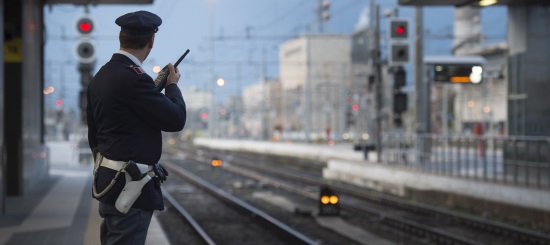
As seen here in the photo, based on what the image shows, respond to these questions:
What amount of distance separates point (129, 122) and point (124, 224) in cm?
48

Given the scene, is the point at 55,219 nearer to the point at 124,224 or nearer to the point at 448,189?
the point at 448,189

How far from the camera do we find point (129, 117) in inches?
159

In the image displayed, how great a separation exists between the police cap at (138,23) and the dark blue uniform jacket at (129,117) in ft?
0.46

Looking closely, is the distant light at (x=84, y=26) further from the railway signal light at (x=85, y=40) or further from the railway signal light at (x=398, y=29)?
the railway signal light at (x=398, y=29)

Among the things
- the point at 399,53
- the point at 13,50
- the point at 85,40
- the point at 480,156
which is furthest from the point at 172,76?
the point at 399,53

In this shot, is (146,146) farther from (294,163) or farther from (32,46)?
(294,163)

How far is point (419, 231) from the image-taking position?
13.7m

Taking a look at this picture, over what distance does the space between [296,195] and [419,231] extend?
7.99 m

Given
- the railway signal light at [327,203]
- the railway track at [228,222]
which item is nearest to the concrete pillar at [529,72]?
the railway signal light at [327,203]

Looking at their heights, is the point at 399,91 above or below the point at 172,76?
above

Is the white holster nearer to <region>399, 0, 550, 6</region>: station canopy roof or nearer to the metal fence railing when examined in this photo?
the metal fence railing

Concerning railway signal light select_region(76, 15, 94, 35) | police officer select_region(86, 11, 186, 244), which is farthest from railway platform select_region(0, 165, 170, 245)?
railway signal light select_region(76, 15, 94, 35)

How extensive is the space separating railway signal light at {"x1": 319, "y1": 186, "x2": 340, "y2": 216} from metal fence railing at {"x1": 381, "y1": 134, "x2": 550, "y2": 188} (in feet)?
10.6

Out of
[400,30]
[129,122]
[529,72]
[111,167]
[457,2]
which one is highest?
[457,2]
